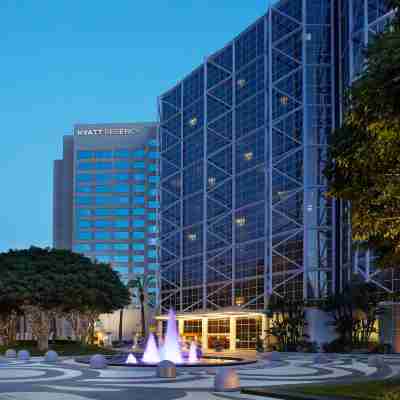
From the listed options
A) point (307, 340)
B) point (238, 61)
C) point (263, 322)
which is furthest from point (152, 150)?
point (307, 340)

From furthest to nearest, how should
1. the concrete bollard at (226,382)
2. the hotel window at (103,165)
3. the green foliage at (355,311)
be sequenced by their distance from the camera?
1. the hotel window at (103,165)
2. the green foliage at (355,311)
3. the concrete bollard at (226,382)

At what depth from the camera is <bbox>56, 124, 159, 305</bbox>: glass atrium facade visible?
181 meters

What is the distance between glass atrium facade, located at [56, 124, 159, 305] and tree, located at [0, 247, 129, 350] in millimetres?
103695

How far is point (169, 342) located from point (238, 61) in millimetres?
51170

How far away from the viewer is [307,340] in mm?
73562

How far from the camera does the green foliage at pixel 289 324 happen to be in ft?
241

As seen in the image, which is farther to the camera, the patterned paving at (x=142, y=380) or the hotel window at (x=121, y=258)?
the hotel window at (x=121, y=258)

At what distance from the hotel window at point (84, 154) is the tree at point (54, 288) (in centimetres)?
10814

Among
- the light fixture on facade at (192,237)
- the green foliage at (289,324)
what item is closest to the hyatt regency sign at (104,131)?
the light fixture on facade at (192,237)

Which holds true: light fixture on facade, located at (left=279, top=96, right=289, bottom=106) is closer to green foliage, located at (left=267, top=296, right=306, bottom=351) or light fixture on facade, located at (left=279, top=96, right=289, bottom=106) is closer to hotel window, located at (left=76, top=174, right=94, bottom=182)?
green foliage, located at (left=267, top=296, right=306, bottom=351)

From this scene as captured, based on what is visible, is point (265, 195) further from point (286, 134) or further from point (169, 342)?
point (169, 342)

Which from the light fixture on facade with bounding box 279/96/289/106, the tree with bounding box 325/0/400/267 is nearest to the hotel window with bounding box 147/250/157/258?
the light fixture on facade with bounding box 279/96/289/106

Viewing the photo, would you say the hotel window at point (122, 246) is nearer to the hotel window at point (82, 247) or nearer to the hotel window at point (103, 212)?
the hotel window at point (82, 247)

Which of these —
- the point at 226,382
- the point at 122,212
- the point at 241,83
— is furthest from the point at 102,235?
the point at 226,382
